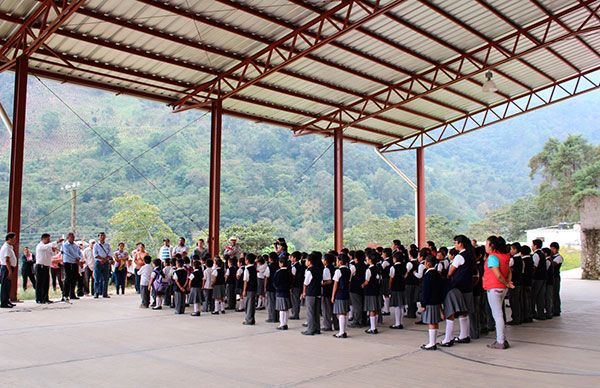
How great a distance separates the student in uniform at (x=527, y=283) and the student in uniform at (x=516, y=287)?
0.11 meters

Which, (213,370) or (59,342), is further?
(59,342)

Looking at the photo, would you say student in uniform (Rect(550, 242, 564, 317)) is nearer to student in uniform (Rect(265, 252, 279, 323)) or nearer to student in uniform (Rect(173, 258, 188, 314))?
student in uniform (Rect(265, 252, 279, 323))

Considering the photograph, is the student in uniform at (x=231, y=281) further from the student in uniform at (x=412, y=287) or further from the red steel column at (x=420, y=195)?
the red steel column at (x=420, y=195)

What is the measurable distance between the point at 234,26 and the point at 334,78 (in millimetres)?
4443

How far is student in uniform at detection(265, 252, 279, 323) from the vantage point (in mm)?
9297

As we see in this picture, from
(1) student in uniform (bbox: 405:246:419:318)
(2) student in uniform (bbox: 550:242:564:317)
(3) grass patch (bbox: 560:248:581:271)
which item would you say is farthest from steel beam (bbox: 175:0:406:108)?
(3) grass patch (bbox: 560:248:581:271)

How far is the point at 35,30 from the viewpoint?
37.0 feet

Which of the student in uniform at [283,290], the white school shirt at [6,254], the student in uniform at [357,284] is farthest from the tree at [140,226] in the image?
the student in uniform at [357,284]

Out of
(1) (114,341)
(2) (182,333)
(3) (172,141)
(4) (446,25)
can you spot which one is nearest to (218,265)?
(2) (182,333)

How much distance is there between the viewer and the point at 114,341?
23.5ft

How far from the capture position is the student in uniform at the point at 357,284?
8273 mm

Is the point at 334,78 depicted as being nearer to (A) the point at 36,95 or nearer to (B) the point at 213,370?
(B) the point at 213,370

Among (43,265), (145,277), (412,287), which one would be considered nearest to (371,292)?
(412,287)

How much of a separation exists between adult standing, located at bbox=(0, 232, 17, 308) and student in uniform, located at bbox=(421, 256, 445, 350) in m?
7.85
